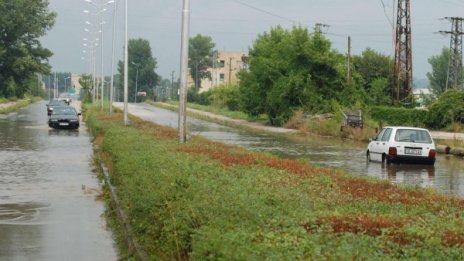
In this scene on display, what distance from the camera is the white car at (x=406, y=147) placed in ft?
76.9

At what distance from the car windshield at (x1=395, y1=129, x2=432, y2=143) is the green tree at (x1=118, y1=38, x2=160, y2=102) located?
132m

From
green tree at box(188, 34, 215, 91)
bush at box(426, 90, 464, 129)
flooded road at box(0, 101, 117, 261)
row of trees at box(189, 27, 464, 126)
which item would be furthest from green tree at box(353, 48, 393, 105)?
green tree at box(188, 34, 215, 91)

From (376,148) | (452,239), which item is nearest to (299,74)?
(376,148)

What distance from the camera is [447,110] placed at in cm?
4991

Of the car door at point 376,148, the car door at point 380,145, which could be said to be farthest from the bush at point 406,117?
the car door at point 380,145

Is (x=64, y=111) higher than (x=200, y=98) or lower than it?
lower

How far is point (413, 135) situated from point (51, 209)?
1403cm

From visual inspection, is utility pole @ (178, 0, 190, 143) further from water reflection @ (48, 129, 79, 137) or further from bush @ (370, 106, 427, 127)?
bush @ (370, 106, 427, 127)

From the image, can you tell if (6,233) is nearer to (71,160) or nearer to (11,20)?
(71,160)

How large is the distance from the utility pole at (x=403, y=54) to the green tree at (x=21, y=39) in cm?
4552

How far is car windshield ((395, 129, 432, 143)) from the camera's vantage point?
78.7 ft

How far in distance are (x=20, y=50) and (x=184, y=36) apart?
222ft

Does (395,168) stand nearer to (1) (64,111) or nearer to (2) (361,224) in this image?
(2) (361,224)

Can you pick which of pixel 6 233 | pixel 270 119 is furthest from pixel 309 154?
pixel 270 119
